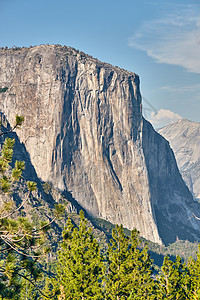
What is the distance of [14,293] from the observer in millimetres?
27625

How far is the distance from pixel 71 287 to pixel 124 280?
8.30 m

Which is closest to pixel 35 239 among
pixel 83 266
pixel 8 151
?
pixel 8 151

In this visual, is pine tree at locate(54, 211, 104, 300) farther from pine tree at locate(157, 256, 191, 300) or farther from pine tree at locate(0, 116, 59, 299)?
pine tree at locate(0, 116, 59, 299)

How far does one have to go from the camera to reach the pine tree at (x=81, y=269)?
45.2 metres

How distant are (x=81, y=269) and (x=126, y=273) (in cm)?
879

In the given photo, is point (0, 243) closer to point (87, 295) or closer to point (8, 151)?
point (8, 151)

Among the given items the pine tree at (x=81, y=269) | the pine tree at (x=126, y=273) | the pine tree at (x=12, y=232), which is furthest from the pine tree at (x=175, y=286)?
the pine tree at (x=12, y=232)

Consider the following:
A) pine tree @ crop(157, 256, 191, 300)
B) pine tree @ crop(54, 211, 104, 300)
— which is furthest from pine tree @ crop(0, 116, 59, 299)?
pine tree @ crop(157, 256, 191, 300)

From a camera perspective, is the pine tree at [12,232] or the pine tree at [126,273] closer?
the pine tree at [12,232]

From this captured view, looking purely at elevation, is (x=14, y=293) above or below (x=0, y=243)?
below

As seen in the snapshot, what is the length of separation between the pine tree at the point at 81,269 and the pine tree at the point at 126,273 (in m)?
4.90

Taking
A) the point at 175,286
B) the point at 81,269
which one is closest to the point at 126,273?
the point at 175,286

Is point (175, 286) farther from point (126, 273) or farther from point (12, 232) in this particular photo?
point (12, 232)

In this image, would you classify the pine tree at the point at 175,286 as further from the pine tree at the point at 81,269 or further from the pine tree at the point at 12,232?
the pine tree at the point at 12,232
